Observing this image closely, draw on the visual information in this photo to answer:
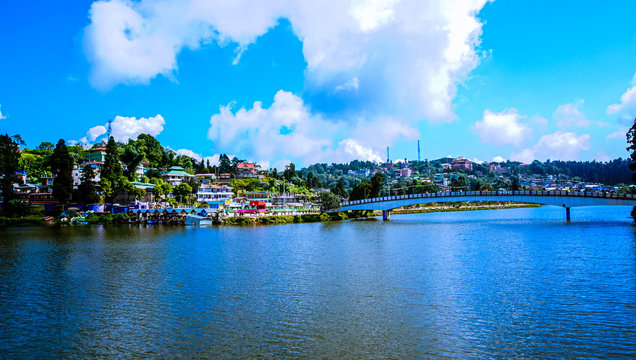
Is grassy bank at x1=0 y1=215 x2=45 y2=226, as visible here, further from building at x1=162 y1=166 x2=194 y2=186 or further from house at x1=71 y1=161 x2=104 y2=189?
building at x1=162 y1=166 x2=194 y2=186

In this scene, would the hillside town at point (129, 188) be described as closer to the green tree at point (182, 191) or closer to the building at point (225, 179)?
the green tree at point (182, 191)

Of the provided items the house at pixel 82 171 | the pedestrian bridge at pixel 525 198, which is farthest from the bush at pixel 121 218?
the pedestrian bridge at pixel 525 198

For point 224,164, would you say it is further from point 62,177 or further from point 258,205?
point 62,177

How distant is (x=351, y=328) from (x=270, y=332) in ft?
12.4

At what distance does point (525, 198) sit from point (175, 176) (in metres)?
99.1

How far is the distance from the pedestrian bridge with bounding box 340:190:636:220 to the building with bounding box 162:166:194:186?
5642 cm

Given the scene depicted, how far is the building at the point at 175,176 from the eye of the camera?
419 feet

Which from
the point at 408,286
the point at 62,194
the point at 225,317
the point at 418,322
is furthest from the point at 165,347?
the point at 62,194

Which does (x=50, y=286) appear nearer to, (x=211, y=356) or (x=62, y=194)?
(x=211, y=356)

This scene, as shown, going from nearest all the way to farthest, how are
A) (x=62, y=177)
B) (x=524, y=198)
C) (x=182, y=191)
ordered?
1. (x=524, y=198)
2. (x=62, y=177)
3. (x=182, y=191)

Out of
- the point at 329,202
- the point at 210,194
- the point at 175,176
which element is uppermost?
the point at 175,176

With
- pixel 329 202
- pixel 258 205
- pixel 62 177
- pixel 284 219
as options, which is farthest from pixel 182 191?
pixel 329 202

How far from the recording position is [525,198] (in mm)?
84938

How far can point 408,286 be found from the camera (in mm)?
26406
